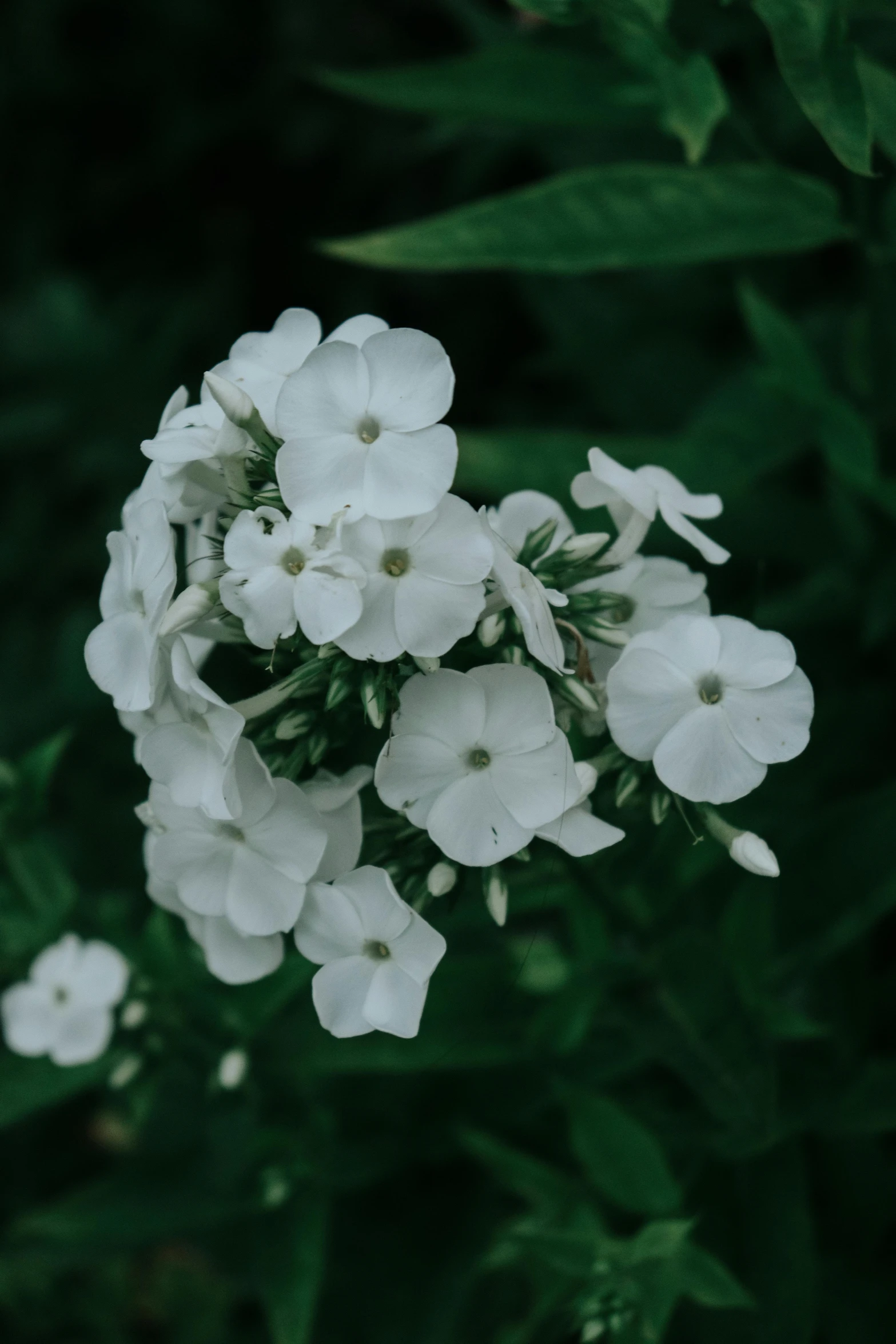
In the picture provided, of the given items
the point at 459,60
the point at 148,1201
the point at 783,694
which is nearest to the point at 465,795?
the point at 783,694

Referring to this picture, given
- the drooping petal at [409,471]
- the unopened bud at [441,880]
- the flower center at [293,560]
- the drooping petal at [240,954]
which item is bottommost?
the drooping petal at [240,954]

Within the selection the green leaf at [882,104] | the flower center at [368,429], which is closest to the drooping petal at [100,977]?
the flower center at [368,429]

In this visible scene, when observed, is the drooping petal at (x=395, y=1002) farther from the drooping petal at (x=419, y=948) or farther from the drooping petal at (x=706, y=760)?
the drooping petal at (x=706, y=760)

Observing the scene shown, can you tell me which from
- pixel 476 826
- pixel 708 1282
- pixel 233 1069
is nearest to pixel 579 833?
pixel 476 826

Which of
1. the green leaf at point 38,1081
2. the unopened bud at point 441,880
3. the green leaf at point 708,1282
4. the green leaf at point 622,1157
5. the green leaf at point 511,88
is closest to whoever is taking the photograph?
the unopened bud at point 441,880

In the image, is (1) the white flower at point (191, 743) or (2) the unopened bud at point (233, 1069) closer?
(1) the white flower at point (191, 743)

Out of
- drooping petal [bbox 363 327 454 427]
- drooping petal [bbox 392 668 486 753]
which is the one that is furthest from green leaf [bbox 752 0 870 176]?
drooping petal [bbox 392 668 486 753]
